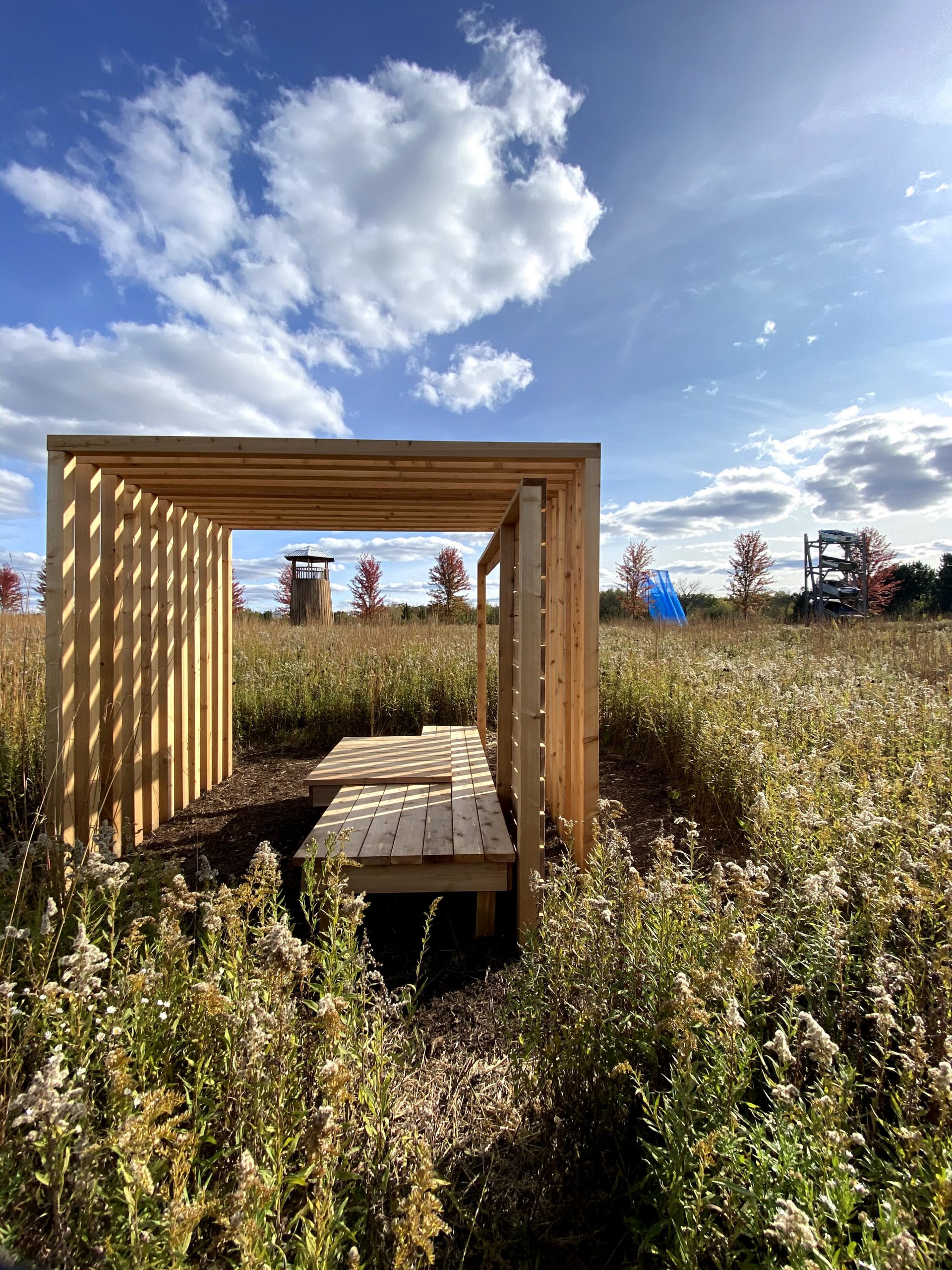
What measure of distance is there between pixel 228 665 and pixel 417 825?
3618 mm

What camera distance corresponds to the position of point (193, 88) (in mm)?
3588

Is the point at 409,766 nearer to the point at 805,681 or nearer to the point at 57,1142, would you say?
the point at 57,1142

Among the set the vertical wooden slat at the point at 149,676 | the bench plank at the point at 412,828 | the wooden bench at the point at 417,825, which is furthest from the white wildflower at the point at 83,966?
the vertical wooden slat at the point at 149,676

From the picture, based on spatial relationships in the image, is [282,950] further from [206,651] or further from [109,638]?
[206,651]

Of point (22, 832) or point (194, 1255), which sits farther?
point (22, 832)

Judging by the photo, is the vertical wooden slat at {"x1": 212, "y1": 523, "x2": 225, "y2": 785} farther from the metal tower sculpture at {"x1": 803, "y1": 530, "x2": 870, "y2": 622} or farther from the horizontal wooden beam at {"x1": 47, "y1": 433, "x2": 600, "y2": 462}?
the metal tower sculpture at {"x1": 803, "y1": 530, "x2": 870, "y2": 622}

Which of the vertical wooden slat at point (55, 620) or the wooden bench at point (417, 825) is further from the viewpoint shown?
the vertical wooden slat at point (55, 620)

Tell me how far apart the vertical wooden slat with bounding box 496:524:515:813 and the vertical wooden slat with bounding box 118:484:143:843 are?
8.60 feet

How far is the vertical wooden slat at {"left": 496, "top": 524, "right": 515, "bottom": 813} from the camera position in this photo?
4.05 m

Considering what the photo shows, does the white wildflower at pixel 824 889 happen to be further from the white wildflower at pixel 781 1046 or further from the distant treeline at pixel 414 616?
the distant treeline at pixel 414 616

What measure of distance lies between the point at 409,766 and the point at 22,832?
2561mm

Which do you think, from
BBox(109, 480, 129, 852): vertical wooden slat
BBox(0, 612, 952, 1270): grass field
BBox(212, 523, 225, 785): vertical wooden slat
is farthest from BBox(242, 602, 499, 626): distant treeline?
BBox(0, 612, 952, 1270): grass field

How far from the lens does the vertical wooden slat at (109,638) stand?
393 centimetres

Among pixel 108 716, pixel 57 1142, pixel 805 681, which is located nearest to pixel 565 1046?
pixel 57 1142
